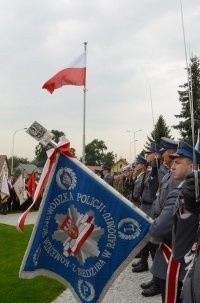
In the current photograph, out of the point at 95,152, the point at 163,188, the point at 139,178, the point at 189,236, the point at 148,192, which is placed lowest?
the point at 189,236

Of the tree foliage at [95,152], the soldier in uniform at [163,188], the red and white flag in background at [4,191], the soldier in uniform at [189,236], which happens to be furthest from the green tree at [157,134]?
the tree foliage at [95,152]

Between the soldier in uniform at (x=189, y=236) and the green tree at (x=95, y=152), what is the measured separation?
113122mm

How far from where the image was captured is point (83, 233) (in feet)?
14.4

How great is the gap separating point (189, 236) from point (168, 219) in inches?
48.7

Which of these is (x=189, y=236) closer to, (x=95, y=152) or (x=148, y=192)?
(x=148, y=192)

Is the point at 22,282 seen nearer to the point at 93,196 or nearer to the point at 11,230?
the point at 93,196

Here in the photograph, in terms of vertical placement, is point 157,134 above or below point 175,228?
above

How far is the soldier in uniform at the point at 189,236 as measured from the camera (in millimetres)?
2340

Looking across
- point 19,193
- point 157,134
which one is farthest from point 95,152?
point 157,134

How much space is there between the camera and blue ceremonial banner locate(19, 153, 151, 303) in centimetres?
420

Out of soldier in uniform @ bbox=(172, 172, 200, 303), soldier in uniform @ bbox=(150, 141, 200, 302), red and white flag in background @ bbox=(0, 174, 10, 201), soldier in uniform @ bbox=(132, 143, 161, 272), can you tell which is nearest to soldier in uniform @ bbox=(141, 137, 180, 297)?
soldier in uniform @ bbox=(132, 143, 161, 272)

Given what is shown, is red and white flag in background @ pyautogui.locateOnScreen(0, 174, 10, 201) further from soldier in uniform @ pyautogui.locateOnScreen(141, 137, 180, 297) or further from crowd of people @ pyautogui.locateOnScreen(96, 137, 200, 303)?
soldier in uniform @ pyautogui.locateOnScreen(141, 137, 180, 297)

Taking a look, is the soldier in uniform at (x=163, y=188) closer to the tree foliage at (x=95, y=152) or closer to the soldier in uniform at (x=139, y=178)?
the soldier in uniform at (x=139, y=178)

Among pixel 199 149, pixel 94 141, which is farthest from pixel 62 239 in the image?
pixel 94 141
